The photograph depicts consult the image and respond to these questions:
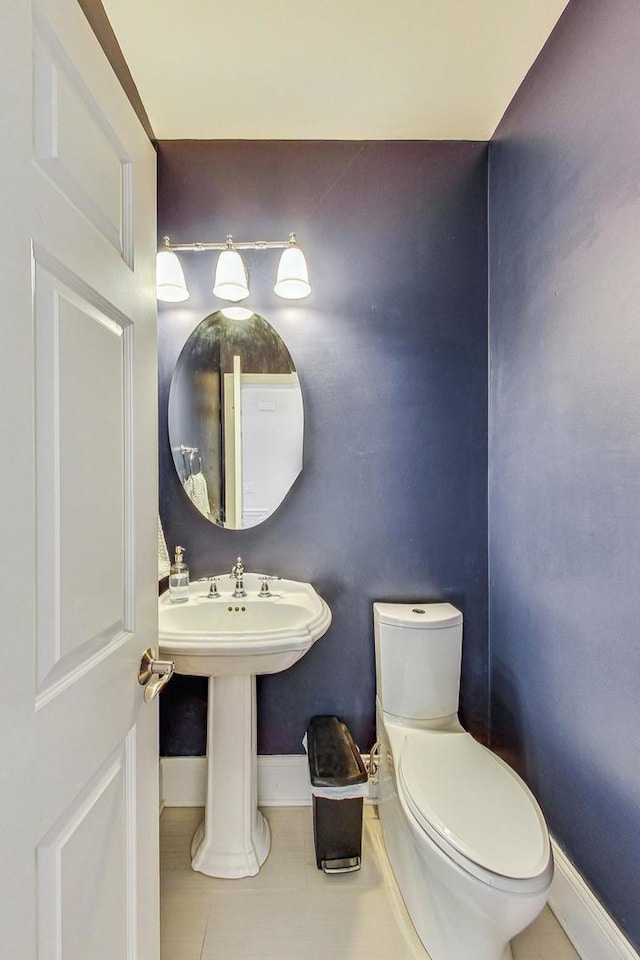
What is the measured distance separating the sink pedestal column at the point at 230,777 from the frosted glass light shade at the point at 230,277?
1286mm

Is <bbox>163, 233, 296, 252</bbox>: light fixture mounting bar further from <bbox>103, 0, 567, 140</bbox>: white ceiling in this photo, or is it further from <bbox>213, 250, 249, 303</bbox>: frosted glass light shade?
<bbox>103, 0, 567, 140</bbox>: white ceiling

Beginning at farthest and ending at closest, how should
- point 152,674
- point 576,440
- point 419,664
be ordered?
point 419,664 < point 576,440 < point 152,674

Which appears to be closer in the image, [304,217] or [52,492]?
[52,492]

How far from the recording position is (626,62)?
1067 mm

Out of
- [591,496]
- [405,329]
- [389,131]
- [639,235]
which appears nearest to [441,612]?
[591,496]

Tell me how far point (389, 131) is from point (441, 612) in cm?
173

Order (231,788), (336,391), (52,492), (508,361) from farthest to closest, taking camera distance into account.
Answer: (336,391), (508,361), (231,788), (52,492)

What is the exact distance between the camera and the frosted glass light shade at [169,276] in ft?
5.34

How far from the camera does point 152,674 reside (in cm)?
88

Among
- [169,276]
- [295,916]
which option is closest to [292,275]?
[169,276]

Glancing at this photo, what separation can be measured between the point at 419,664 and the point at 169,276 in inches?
62.6

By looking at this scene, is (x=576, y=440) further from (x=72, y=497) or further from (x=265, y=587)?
(x=72, y=497)

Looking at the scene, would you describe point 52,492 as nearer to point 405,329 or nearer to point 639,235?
point 639,235

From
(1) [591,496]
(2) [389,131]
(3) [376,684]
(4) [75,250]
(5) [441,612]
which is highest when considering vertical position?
(2) [389,131]
